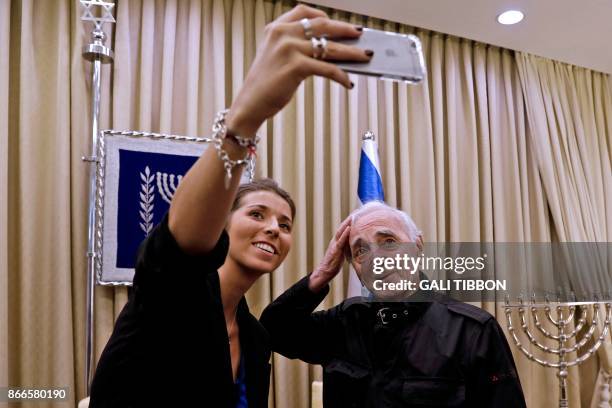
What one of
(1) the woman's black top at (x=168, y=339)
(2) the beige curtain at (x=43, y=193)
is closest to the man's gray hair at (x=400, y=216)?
(1) the woman's black top at (x=168, y=339)

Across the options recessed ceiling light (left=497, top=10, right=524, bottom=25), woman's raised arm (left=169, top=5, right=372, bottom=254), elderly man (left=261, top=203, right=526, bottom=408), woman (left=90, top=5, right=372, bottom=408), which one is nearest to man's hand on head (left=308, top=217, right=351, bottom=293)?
elderly man (left=261, top=203, right=526, bottom=408)

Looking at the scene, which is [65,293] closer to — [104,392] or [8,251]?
[8,251]

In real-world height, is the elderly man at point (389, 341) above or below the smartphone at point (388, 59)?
below

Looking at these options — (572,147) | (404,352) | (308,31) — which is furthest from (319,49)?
(572,147)

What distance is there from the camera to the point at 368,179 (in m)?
2.92

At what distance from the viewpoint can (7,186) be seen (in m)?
2.45

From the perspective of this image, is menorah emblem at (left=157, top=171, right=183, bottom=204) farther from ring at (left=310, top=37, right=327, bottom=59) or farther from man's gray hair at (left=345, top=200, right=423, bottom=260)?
ring at (left=310, top=37, right=327, bottom=59)

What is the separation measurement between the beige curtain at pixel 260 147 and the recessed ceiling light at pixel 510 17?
0.40 meters

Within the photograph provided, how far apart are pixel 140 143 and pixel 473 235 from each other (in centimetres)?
210

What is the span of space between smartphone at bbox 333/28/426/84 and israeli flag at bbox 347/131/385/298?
232cm

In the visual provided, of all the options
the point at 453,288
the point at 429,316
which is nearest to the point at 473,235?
the point at 453,288

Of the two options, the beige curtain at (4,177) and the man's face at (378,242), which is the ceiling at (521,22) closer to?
the beige curtain at (4,177)

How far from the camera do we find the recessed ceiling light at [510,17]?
3.15 m

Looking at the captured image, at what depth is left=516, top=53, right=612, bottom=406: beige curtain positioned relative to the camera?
3701mm
